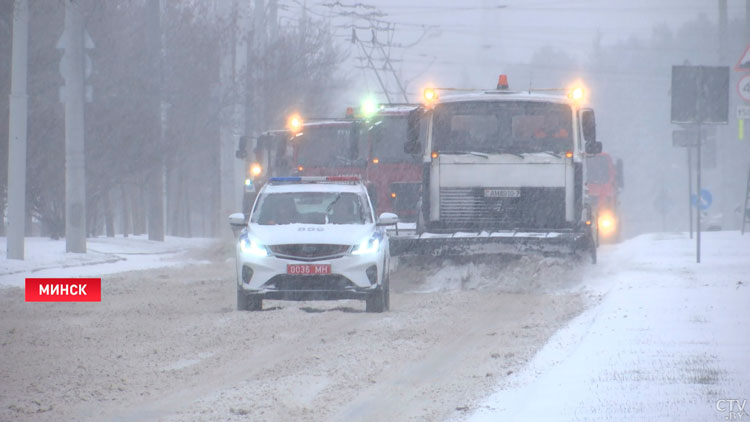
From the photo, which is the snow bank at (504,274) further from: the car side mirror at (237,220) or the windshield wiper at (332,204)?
the car side mirror at (237,220)

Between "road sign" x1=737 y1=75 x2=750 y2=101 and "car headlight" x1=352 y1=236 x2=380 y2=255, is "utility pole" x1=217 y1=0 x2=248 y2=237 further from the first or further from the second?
"car headlight" x1=352 y1=236 x2=380 y2=255

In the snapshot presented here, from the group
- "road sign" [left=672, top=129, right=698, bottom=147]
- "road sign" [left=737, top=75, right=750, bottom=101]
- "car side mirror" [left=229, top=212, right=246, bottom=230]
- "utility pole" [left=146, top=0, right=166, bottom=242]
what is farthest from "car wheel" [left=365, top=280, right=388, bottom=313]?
"utility pole" [left=146, top=0, right=166, bottom=242]

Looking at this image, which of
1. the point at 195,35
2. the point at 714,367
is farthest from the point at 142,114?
the point at 714,367

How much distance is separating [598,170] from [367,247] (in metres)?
21.9

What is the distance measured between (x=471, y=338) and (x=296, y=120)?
43.6ft

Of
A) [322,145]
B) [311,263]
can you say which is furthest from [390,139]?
[311,263]

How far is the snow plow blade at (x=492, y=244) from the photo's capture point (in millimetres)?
20125

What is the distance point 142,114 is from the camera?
3700cm

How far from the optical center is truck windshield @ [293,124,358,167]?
2572cm

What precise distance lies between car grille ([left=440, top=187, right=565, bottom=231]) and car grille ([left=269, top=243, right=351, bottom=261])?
5.28 metres

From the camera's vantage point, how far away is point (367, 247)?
16.1m

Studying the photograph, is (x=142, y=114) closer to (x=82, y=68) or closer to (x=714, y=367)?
(x=82, y=68)

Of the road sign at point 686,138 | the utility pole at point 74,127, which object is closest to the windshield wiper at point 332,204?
the utility pole at point 74,127
